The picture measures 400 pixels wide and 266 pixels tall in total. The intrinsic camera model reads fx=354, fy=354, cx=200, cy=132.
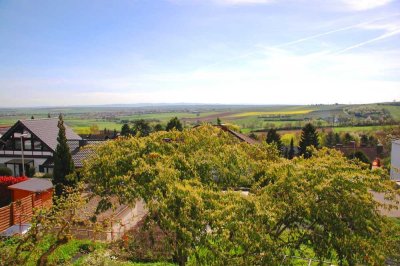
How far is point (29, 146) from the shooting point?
32.1 m

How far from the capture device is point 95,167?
11.6 metres

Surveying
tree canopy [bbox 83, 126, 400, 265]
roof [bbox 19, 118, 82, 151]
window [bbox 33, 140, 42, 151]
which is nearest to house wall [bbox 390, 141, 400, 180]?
tree canopy [bbox 83, 126, 400, 265]

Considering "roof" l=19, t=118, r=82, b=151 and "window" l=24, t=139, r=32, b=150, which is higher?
"roof" l=19, t=118, r=82, b=151

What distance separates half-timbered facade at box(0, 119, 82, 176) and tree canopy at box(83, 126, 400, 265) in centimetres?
2384

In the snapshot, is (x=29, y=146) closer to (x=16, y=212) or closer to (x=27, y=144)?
(x=27, y=144)

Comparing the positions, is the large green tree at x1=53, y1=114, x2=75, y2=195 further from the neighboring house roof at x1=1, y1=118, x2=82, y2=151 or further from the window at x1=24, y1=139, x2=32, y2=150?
the window at x1=24, y1=139, x2=32, y2=150

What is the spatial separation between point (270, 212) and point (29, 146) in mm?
29941

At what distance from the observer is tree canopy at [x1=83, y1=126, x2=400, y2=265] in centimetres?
720

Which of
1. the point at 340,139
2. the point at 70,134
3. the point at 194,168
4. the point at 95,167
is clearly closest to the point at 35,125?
the point at 70,134

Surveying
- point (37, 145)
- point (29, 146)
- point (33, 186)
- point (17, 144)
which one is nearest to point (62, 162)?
point (33, 186)

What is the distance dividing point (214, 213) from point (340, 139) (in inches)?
2047

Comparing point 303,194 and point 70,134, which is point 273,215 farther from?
point 70,134

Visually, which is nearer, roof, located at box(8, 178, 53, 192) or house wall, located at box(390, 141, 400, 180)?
roof, located at box(8, 178, 53, 192)

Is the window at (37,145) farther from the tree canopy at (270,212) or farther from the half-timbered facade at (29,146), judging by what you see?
the tree canopy at (270,212)
